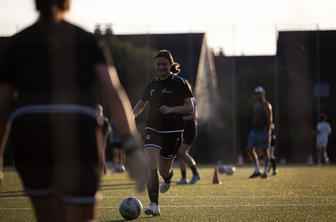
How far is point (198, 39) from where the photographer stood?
4631cm

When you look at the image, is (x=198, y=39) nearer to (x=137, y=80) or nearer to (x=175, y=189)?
(x=137, y=80)

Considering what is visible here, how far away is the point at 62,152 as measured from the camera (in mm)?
4742

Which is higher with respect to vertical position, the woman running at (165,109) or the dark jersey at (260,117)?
the woman running at (165,109)

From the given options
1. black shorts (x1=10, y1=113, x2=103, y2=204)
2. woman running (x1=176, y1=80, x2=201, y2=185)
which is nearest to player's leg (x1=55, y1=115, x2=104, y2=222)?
black shorts (x1=10, y1=113, x2=103, y2=204)

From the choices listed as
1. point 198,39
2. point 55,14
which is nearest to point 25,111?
point 55,14

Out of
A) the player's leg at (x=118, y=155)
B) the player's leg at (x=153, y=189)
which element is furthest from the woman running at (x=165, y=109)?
the player's leg at (x=118, y=155)

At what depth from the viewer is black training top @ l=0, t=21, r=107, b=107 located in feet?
15.7

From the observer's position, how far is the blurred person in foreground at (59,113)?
15.5ft

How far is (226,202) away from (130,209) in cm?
279

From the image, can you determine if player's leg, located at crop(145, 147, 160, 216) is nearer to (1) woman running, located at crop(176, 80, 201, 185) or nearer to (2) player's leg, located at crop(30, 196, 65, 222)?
(2) player's leg, located at crop(30, 196, 65, 222)

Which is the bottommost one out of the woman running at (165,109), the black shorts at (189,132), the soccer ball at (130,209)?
the black shorts at (189,132)

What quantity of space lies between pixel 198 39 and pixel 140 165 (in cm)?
4170

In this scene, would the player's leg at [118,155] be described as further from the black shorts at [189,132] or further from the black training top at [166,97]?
the black training top at [166,97]

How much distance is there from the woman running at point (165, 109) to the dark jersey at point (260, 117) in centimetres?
916
